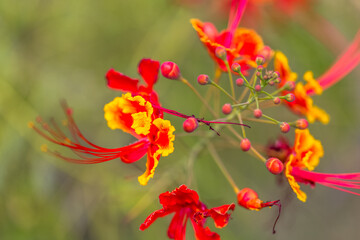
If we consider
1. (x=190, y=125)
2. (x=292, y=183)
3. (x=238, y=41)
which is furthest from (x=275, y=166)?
(x=238, y=41)

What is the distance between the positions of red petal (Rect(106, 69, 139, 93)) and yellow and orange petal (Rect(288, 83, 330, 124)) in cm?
64

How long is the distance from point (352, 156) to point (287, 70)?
2.64m

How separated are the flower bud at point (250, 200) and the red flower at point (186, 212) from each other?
10 centimetres

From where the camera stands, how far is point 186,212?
1.49m

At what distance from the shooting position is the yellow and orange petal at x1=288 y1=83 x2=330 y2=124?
1569 millimetres

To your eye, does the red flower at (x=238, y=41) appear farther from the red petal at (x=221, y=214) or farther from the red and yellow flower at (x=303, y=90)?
the red petal at (x=221, y=214)

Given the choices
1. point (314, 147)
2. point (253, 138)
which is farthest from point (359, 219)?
point (314, 147)

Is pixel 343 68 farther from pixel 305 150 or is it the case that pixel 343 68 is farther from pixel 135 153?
pixel 135 153

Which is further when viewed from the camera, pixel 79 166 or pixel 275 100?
pixel 79 166

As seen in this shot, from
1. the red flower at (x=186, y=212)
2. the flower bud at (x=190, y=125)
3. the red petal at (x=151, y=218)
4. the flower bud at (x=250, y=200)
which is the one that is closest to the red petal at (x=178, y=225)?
the red flower at (x=186, y=212)

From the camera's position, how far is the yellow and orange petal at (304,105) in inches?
61.8

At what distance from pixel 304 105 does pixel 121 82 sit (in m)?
0.75

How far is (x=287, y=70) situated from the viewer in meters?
1.64

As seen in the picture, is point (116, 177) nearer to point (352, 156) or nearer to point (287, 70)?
point (287, 70)
